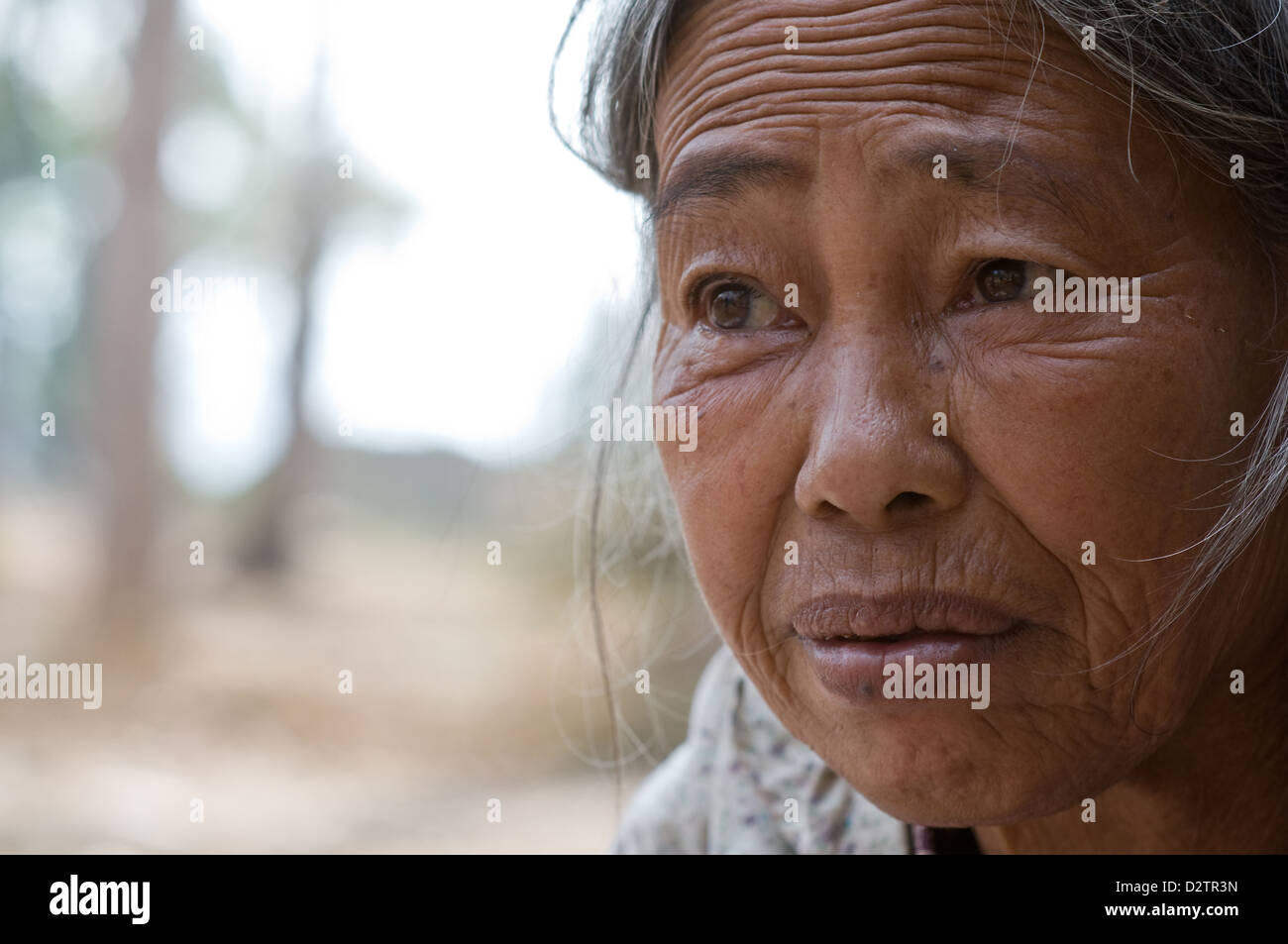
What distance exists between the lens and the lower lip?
146 centimetres

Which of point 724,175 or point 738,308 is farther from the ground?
point 724,175

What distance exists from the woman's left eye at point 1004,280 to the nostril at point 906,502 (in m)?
0.27

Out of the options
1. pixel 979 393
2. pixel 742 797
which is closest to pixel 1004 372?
pixel 979 393

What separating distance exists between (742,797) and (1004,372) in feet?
4.11

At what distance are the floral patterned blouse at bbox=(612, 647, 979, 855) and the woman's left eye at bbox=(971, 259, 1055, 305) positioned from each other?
108 cm

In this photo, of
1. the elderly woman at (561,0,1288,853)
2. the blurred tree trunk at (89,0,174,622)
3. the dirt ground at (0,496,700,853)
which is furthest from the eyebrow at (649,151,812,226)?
the blurred tree trunk at (89,0,174,622)

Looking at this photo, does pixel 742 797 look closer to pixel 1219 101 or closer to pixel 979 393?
pixel 979 393

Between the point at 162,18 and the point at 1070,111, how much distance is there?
36.5 ft

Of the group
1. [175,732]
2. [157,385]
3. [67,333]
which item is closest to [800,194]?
[175,732]

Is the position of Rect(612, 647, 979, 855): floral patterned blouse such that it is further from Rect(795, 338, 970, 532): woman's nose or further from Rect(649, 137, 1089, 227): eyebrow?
Rect(649, 137, 1089, 227): eyebrow

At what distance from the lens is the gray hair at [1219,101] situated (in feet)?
4.61

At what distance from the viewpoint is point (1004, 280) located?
57.3 inches
